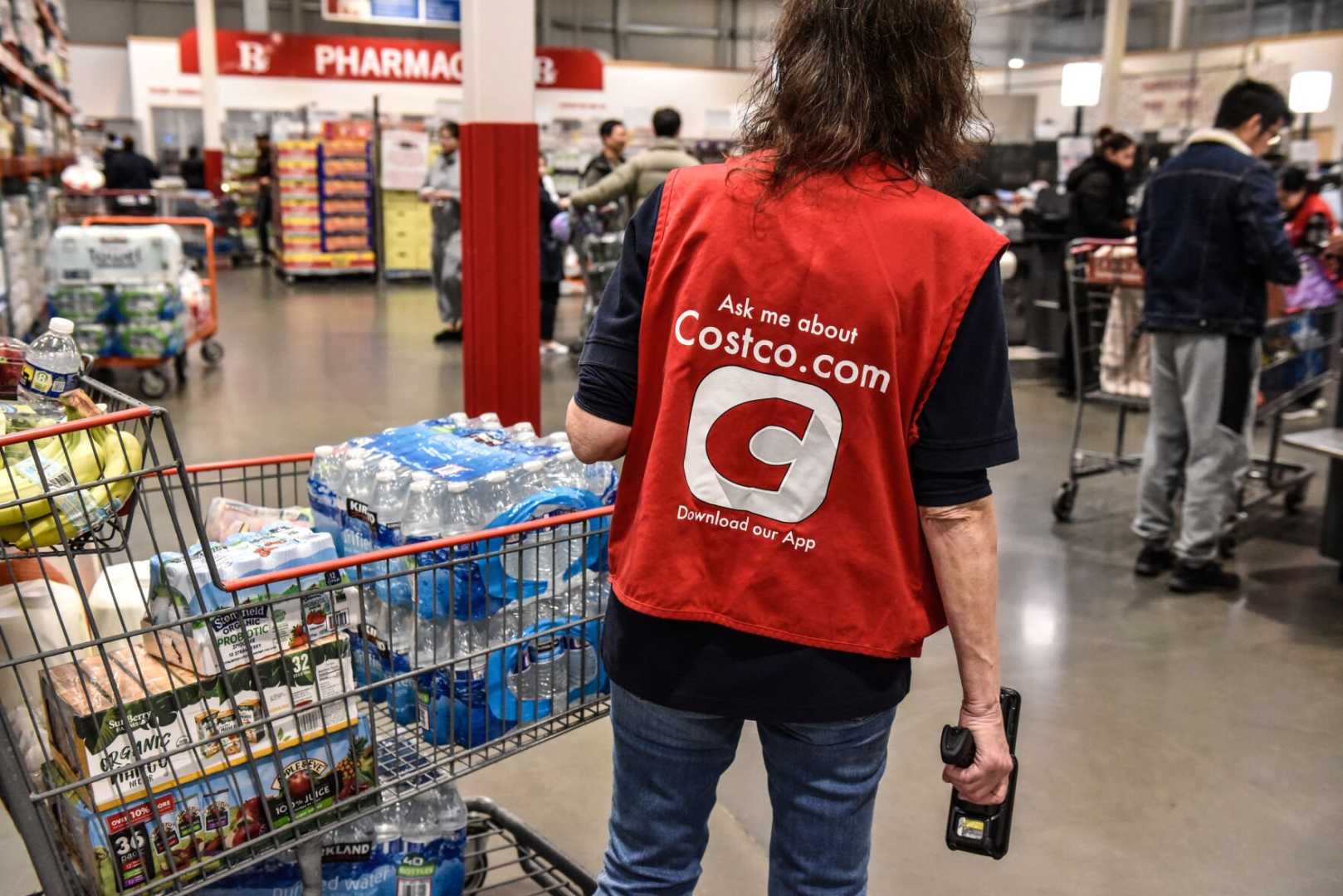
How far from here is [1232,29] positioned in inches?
696

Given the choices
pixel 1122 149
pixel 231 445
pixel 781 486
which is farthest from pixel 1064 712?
pixel 1122 149

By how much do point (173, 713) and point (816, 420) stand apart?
3.19 feet

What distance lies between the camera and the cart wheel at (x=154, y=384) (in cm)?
709

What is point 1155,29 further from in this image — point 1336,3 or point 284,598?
point 284,598

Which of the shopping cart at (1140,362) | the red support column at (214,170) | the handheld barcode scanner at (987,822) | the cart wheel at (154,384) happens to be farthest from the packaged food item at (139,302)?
the red support column at (214,170)

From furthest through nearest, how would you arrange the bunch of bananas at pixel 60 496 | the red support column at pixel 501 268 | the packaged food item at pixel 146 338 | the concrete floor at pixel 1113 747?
1. the packaged food item at pixel 146 338
2. the red support column at pixel 501 268
3. the concrete floor at pixel 1113 747
4. the bunch of bananas at pixel 60 496

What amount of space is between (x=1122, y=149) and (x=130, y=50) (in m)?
18.2

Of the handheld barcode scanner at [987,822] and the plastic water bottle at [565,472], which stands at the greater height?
the plastic water bottle at [565,472]

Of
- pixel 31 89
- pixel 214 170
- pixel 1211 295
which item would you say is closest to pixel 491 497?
pixel 1211 295

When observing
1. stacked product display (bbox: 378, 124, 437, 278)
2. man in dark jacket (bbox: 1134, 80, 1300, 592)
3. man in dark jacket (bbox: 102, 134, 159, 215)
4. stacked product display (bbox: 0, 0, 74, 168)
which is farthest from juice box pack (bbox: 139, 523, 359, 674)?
man in dark jacket (bbox: 102, 134, 159, 215)

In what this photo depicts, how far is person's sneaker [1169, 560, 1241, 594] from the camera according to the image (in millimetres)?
4164

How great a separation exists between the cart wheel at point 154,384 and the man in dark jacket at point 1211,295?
5.61 meters

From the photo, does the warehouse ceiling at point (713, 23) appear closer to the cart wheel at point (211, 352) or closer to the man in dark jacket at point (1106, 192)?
the man in dark jacket at point (1106, 192)

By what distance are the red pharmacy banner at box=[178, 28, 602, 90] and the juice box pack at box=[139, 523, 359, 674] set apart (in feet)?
61.7
